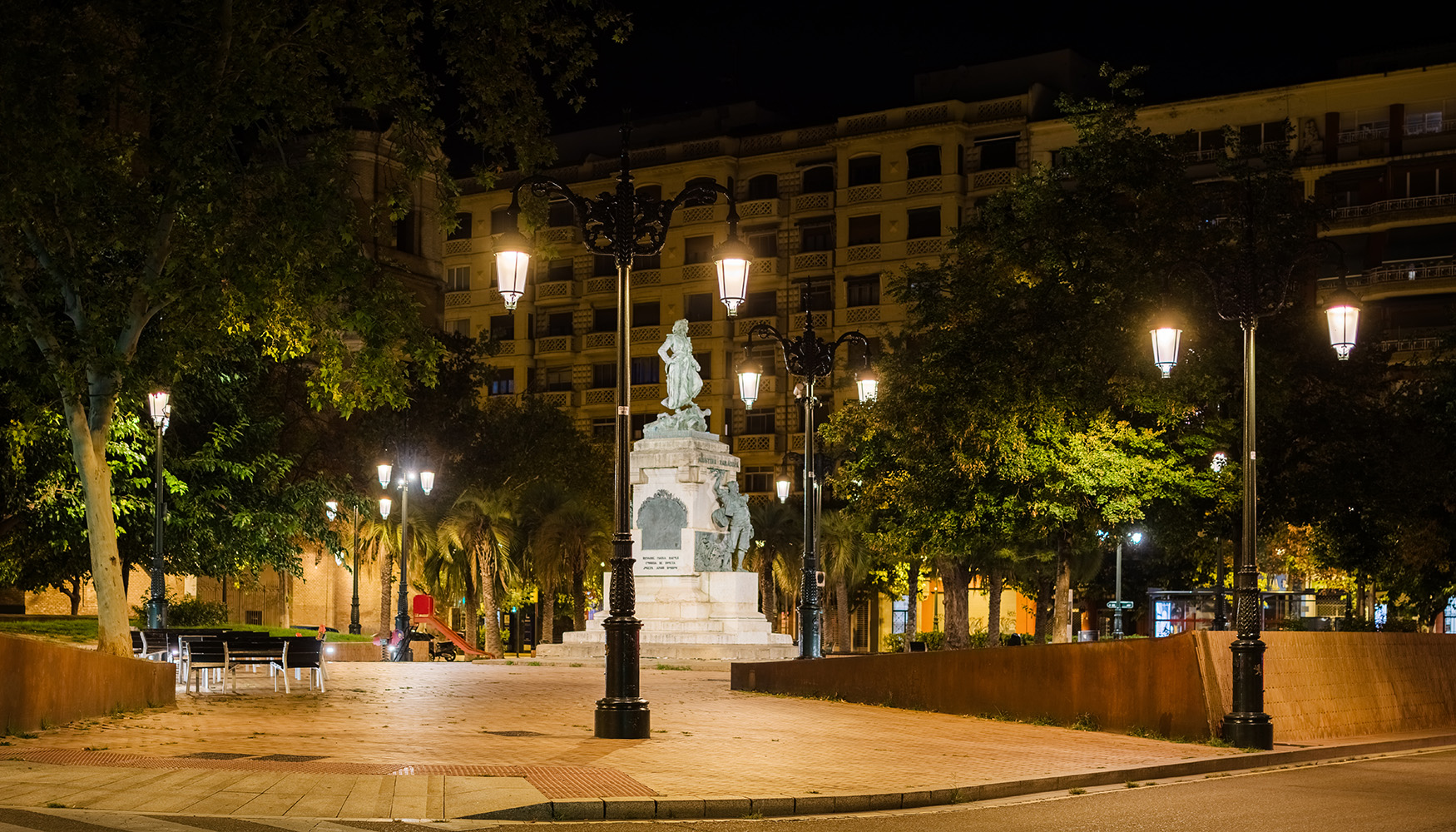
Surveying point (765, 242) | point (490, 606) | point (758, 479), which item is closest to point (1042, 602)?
point (490, 606)

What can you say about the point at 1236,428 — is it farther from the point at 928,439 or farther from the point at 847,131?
the point at 847,131

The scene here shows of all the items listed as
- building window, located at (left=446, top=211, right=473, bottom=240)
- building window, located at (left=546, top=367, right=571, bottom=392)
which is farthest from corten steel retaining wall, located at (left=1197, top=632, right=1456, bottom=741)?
building window, located at (left=446, top=211, right=473, bottom=240)

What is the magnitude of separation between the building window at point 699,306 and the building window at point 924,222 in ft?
34.6

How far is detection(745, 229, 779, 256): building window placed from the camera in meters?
76.4

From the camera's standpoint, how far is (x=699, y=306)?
3071 inches

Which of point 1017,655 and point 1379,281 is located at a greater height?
point 1379,281

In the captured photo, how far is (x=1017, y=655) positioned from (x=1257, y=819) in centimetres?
778

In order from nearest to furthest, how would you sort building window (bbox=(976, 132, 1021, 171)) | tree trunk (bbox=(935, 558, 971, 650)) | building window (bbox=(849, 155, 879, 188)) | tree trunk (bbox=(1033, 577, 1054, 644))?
tree trunk (bbox=(935, 558, 971, 650)), tree trunk (bbox=(1033, 577, 1054, 644)), building window (bbox=(976, 132, 1021, 171)), building window (bbox=(849, 155, 879, 188))

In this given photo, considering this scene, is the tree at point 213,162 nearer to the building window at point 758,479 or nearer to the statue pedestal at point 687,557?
the statue pedestal at point 687,557

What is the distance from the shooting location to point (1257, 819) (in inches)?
454

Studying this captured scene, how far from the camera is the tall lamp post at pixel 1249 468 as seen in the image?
1712 cm

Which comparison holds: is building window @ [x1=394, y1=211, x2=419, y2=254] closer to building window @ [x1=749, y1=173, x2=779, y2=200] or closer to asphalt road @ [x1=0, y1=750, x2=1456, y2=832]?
building window @ [x1=749, y1=173, x2=779, y2=200]

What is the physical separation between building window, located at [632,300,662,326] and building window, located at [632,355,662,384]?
180cm

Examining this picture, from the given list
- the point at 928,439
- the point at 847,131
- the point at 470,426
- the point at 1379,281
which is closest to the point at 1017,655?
the point at 928,439
